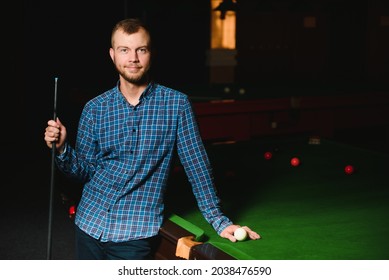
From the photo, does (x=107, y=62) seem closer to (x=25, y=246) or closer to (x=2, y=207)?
(x=2, y=207)

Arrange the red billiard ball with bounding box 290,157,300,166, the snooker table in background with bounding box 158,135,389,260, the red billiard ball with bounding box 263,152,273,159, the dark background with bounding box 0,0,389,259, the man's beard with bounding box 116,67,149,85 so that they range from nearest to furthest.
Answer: the snooker table in background with bounding box 158,135,389,260
the man's beard with bounding box 116,67,149,85
the red billiard ball with bounding box 290,157,300,166
the red billiard ball with bounding box 263,152,273,159
the dark background with bounding box 0,0,389,259

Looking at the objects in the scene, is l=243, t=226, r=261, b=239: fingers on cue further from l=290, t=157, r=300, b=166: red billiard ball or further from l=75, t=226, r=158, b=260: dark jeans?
l=290, t=157, r=300, b=166: red billiard ball

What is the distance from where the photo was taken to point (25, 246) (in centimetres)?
361

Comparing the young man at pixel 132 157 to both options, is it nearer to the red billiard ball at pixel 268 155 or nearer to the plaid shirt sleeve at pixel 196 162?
the plaid shirt sleeve at pixel 196 162

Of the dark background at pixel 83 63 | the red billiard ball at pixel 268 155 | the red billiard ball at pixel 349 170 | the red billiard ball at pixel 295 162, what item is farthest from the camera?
the dark background at pixel 83 63

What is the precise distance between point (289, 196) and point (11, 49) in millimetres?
4670

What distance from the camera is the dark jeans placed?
1924mm

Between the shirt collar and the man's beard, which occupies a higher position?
the man's beard

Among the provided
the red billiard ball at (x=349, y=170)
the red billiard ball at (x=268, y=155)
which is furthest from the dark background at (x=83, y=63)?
the red billiard ball at (x=349, y=170)

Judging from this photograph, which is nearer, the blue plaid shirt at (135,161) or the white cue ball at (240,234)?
the white cue ball at (240,234)

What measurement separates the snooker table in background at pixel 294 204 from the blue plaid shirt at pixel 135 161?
95mm

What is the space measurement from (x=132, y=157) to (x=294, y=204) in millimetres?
709

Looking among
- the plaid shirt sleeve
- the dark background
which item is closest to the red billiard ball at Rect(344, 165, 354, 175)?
the plaid shirt sleeve

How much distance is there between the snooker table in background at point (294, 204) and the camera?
1799 mm
